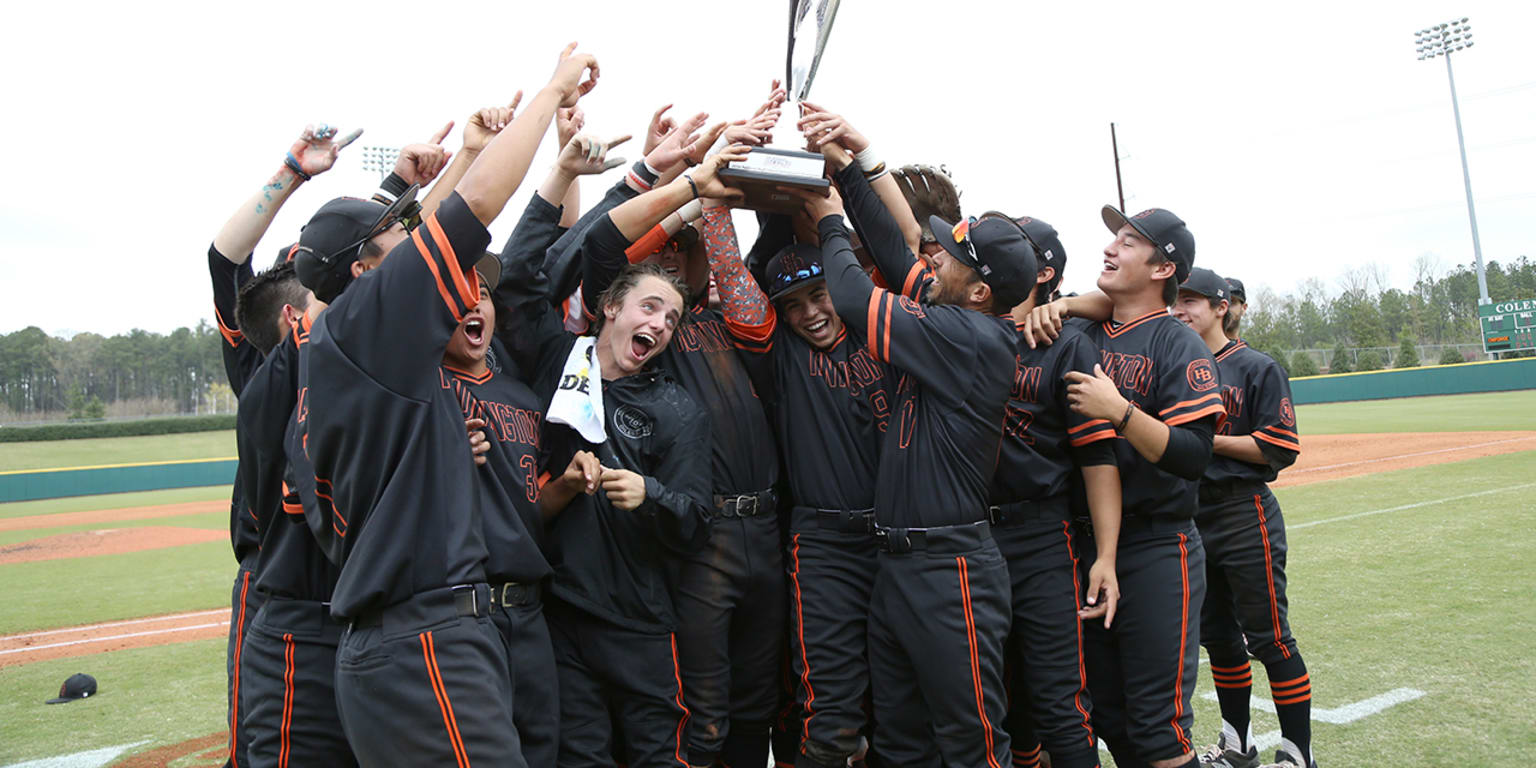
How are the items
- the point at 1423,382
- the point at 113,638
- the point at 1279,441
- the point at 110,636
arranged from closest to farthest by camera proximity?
the point at 1279,441 < the point at 113,638 < the point at 110,636 < the point at 1423,382

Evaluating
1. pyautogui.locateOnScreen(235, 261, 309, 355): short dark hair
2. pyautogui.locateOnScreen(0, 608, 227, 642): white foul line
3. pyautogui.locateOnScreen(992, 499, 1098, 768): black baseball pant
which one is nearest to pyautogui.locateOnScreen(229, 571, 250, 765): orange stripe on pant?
pyautogui.locateOnScreen(235, 261, 309, 355): short dark hair

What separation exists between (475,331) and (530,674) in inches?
Result: 41.8

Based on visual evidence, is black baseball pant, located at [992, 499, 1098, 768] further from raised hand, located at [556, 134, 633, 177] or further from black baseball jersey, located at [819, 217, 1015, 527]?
raised hand, located at [556, 134, 633, 177]

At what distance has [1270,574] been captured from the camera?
14.9 ft

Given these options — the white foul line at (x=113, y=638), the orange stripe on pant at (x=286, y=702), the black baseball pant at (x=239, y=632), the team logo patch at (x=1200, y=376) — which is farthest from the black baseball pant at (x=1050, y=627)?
the white foul line at (x=113, y=638)

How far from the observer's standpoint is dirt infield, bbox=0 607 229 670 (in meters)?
8.27

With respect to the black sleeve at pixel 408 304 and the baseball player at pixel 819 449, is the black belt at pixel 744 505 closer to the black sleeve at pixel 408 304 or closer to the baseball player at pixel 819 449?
the baseball player at pixel 819 449

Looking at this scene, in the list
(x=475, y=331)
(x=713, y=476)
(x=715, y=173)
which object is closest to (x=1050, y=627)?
(x=713, y=476)

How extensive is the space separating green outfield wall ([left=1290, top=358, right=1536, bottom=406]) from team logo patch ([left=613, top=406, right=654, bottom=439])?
3836cm

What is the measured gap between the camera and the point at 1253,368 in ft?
16.4

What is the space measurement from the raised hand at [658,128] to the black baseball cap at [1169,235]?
2.02 meters

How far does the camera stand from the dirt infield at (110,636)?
827 centimetres

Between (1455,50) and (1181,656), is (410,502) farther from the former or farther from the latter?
(1455,50)

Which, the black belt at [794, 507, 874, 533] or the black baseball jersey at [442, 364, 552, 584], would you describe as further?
the black belt at [794, 507, 874, 533]
